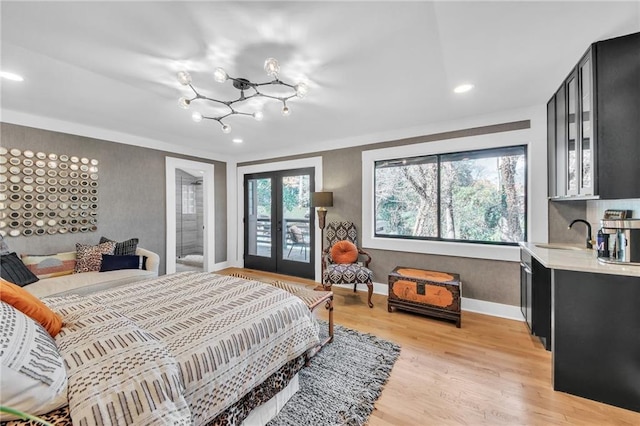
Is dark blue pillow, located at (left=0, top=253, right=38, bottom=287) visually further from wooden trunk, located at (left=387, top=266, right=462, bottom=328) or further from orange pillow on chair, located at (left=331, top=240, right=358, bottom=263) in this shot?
wooden trunk, located at (left=387, top=266, right=462, bottom=328)

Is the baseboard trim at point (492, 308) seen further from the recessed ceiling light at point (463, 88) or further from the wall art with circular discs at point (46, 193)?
the wall art with circular discs at point (46, 193)

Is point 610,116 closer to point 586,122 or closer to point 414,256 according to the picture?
point 586,122

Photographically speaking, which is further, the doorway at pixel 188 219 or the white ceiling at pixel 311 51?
the doorway at pixel 188 219

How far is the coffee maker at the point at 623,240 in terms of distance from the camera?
174 centimetres

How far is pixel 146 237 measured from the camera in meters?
4.11

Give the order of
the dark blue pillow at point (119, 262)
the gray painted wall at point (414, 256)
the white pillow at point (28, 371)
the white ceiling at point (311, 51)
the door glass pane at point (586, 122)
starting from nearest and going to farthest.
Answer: the white pillow at point (28, 371) → the white ceiling at point (311, 51) → the door glass pane at point (586, 122) → the gray painted wall at point (414, 256) → the dark blue pillow at point (119, 262)

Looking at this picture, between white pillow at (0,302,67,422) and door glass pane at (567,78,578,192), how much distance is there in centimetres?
339

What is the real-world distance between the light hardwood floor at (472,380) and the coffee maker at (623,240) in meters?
0.98

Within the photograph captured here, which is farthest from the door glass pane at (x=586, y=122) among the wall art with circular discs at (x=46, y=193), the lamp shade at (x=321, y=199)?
the wall art with circular discs at (x=46, y=193)

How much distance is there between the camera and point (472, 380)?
194 centimetres

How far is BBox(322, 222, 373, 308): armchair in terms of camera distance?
338 cm

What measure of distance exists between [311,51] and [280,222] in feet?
11.4

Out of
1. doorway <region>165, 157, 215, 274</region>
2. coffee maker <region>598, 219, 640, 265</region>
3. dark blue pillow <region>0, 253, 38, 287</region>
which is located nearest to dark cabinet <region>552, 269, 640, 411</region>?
coffee maker <region>598, 219, 640, 265</region>

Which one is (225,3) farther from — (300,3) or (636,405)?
(636,405)
